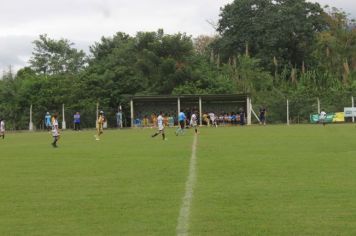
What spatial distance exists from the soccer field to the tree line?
38379 millimetres

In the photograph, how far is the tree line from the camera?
56.6 m

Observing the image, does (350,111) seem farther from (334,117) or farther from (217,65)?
(217,65)

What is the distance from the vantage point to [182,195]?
10.8 metres

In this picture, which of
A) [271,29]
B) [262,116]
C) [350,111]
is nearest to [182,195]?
[262,116]

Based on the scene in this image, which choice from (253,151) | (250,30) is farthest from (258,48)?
(253,151)

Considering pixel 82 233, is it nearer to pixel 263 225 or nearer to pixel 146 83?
pixel 263 225

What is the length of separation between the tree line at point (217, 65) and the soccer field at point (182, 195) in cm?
3838

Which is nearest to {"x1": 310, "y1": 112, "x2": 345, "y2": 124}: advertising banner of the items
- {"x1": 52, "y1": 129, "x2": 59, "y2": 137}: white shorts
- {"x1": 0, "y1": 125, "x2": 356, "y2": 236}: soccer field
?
{"x1": 52, "y1": 129, "x2": 59, "y2": 137}: white shorts

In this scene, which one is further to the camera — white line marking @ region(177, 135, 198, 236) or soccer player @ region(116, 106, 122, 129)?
soccer player @ region(116, 106, 122, 129)

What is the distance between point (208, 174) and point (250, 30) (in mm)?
61048

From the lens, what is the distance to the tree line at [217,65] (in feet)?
186

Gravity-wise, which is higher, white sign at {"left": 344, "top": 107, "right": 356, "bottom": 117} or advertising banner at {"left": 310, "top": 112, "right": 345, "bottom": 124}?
white sign at {"left": 344, "top": 107, "right": 356, "bottom": 117}

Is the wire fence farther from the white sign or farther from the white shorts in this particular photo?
the white shorts

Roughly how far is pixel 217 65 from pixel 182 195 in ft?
193
